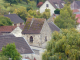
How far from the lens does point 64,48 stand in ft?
51.5

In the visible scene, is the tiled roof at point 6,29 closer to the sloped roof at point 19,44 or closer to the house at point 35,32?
the house at point 35,32

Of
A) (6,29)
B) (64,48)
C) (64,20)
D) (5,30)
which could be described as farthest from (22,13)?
(64,48)

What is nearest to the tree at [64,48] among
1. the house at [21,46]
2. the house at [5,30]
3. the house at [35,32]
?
the house at [21,46]

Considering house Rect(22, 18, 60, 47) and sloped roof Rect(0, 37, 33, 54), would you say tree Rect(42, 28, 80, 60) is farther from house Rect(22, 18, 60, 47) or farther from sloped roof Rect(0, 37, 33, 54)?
house Rect(22, 18, 60, 47)

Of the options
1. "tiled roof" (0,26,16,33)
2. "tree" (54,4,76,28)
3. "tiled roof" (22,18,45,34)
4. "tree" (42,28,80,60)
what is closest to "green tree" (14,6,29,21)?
"tree" (54,4,76,28)

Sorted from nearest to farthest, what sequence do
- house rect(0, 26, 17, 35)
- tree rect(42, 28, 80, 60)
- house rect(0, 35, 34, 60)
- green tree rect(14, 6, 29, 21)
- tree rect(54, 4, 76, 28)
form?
tree rect(42, 28, 80, 60) → house rect(0, 35, 34, 60) → house rect(0, 26, 17, 35) → tree rect(54, 4, 76, 28) → green tree rect(14, 6, 29, 21)

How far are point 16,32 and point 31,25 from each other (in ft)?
20.8

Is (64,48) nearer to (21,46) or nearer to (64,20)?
(21,46)

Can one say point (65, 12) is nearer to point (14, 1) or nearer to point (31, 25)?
point (31, 25)

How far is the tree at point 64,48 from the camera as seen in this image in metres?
15.1

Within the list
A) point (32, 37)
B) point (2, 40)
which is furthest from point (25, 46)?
point (32, 37)

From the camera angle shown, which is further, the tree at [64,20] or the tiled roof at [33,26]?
the tree at [64,20]

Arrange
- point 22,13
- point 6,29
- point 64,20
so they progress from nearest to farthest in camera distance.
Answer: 1. point 6,29
2. point 64,20
3. point 22,13

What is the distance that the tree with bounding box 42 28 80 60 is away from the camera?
593 inches
